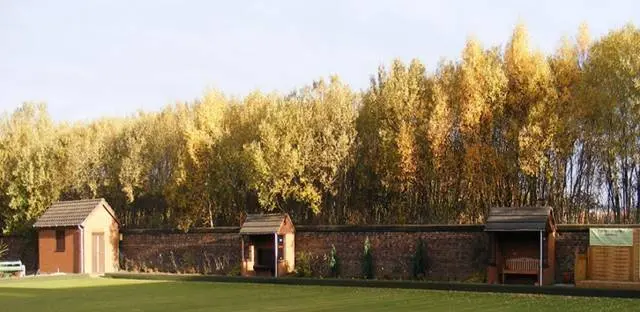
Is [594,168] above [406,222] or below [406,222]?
above

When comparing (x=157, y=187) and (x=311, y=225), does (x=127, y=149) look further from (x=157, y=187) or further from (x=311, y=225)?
(x=311, y=225)

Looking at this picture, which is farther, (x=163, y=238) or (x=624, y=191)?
(x=163, y=238)

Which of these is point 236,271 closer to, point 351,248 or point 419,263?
point 351,248

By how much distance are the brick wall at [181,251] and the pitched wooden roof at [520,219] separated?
403 inches

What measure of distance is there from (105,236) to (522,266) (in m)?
17.7

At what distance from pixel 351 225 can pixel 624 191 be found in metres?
8.76

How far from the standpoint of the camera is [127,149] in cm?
3400

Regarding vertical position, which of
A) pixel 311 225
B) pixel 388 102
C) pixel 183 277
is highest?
pixel 388 102

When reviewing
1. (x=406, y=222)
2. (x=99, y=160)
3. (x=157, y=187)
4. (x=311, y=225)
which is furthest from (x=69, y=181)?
(x=406, y=222)

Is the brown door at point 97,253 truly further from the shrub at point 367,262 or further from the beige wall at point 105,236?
the shrub at point 367,262

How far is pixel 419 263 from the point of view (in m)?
24.1

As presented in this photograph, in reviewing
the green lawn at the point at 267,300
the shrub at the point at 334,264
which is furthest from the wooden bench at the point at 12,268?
the shrub at the point at 334,264

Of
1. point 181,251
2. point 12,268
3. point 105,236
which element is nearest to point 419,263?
point 181,251

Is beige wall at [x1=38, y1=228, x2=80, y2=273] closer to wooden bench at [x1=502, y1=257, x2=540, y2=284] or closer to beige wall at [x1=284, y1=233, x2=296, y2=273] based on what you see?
beige wall at [x1=284, y1=233, x2=296, y2=273]
